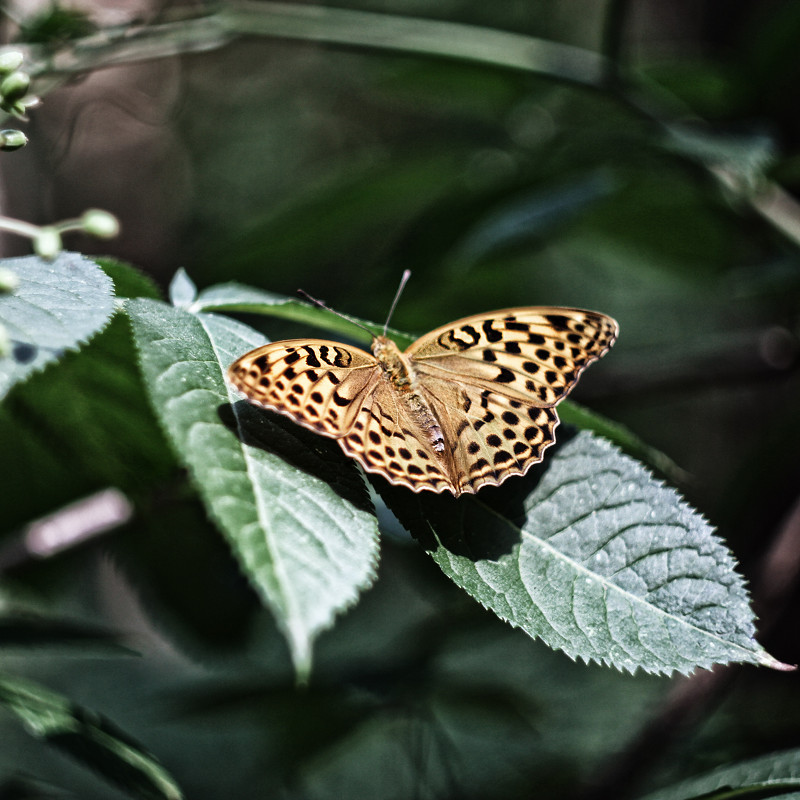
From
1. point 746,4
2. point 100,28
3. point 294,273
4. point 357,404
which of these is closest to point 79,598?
point 294,273

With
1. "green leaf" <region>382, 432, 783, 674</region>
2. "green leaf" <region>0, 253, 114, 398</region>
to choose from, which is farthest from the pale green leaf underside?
"green leaf" <region>0, 253, 114, 398</region>

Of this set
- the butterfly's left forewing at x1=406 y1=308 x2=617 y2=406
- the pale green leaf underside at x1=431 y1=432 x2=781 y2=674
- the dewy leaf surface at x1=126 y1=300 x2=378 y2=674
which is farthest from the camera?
the butterfly's left forewing at x1=406 y1=308 x2=617 y2=406

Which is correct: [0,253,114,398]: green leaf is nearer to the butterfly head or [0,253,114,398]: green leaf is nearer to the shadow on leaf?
the shadow on leaf

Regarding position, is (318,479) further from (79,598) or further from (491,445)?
(79,598)

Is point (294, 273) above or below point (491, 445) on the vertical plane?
below

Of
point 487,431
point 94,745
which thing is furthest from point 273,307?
point 94,745

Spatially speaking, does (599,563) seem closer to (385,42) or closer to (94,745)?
(94,745)
